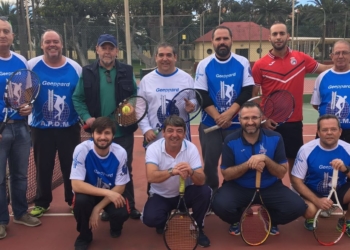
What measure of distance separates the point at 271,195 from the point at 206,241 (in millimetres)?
741

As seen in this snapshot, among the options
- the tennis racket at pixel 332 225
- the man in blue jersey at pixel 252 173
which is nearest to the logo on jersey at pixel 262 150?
the man in blue jersey at pixel 252 173

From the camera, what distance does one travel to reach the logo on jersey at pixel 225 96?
→ 3.95 metres

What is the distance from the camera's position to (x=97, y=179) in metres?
3.65

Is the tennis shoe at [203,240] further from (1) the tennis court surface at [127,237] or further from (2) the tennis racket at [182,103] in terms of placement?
(2) the tennis racket at [182,103]

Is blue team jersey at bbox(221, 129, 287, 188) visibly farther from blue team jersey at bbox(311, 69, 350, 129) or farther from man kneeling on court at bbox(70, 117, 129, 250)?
man kneeling on court at bbox(70, 117, 129, 250)

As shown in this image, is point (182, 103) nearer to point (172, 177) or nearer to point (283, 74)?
point (172, 177)

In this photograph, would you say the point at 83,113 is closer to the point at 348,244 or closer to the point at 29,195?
the point at 29,195

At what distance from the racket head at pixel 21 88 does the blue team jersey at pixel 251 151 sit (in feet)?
6.16

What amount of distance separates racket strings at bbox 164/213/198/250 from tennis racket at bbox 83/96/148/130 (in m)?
1.02

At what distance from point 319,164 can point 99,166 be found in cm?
206

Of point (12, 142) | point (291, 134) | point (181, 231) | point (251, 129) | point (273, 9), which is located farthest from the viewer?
point (273, 9)

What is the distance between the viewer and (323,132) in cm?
367

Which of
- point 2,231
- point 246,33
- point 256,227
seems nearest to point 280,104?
point 256,227

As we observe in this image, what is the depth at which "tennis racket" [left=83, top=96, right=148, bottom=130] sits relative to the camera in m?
3.80
